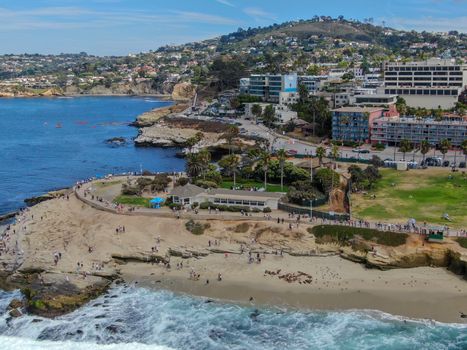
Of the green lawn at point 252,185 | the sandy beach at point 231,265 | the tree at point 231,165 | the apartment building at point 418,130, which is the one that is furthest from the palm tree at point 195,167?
the apartment building at point 418,130

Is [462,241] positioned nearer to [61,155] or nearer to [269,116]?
[269,116]

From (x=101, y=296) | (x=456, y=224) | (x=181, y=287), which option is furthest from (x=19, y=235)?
(x=456, y=224)

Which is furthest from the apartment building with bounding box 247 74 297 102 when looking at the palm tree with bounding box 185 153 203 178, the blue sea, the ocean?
the blue sea

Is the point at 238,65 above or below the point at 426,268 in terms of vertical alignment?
above

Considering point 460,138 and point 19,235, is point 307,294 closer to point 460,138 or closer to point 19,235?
point 19,235

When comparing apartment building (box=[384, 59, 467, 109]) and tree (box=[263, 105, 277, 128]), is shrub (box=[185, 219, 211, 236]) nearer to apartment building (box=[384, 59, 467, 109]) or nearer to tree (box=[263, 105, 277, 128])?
tree (box=[263, 105, 277, 128])

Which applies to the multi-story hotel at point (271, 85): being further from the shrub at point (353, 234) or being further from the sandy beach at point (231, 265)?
the shrub at point (353, 234)
